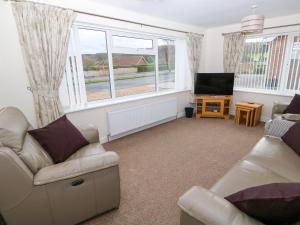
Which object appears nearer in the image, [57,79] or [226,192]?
[226,192]

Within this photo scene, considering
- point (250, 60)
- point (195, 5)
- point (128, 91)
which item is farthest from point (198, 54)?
point (128, 91)

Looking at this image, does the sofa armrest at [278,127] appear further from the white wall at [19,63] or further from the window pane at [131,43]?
the window pane at [131,43]

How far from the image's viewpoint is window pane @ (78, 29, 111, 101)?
2.84 m

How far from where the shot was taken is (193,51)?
4.34 m

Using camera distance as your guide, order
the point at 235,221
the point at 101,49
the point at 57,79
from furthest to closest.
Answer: the point at 101,49 → the point at 57,79 → the point at 235,221

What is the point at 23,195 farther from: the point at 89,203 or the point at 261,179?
the point at 261,179

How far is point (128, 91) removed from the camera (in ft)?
12.0

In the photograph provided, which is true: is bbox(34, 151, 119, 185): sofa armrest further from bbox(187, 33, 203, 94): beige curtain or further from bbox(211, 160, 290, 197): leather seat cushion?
bbox(187, 33, 203, 94): beige curtain

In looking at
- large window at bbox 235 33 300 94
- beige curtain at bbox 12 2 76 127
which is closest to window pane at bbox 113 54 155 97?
beige curtain at bbox 12 2 76 127

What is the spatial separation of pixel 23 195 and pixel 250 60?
476 centimetres

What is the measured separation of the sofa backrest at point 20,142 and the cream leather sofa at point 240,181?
120cm

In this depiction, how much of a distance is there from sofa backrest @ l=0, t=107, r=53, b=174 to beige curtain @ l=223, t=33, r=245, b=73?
4.30m

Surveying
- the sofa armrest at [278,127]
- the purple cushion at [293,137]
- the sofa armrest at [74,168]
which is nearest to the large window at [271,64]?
the sofa armrest at [278,127]

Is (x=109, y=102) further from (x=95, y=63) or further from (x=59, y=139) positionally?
(x=59, y=139)
